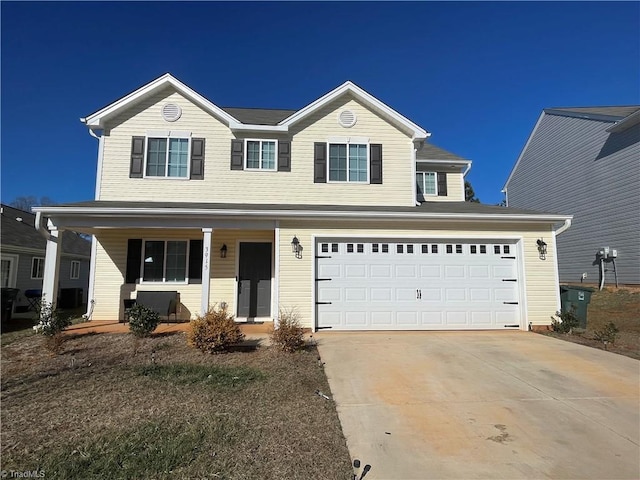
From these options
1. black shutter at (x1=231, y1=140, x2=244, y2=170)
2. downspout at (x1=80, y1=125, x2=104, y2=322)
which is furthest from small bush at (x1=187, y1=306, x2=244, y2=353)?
black shutter at (x1=231, y1=140, x2=244, y2=170)

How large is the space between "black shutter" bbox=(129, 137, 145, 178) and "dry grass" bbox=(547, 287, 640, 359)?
483 inches

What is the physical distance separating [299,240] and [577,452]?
6963mm

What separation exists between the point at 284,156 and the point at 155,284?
5.46m

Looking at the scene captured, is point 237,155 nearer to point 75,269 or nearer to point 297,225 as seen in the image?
point 297,225

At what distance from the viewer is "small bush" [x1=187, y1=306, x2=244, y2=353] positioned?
664cm

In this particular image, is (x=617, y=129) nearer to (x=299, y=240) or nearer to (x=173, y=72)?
(x=299, y=240)

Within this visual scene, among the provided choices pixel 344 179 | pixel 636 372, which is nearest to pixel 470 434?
pixel 636 372

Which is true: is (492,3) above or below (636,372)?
above

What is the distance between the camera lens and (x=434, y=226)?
963cm

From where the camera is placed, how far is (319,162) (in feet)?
35.9

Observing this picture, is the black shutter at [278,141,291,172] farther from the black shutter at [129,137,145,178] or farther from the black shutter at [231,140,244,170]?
the black shutter at [129,137,145,178]

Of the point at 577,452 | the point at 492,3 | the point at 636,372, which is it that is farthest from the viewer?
the point at 492,3

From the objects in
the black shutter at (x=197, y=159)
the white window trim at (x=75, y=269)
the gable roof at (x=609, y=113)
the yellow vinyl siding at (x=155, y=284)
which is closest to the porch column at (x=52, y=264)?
the yellow vinyl siding at (x=155, y=284)

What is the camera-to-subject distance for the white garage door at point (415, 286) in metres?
9.24
